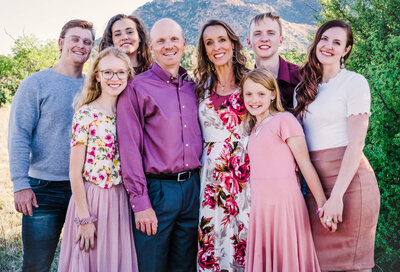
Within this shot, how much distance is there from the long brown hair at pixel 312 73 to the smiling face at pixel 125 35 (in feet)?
6.64

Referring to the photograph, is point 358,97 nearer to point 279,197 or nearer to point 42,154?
point 279,197

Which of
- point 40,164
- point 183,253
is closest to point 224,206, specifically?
point 183,253

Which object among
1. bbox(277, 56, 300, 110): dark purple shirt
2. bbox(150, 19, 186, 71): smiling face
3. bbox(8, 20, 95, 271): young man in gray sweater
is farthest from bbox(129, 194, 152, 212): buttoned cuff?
bbox(277, 56, 300, 110): dark purple shirt

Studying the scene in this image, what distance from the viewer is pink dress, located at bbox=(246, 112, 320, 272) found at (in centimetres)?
275

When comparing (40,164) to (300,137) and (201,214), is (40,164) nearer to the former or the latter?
(201,214)

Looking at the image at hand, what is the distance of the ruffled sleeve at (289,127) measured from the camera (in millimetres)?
2816

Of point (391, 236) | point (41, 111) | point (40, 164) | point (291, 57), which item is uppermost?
point (291, 57)

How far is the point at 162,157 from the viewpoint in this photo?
10.0ft

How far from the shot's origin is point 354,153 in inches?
103

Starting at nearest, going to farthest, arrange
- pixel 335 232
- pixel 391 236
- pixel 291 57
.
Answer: pixel 335 232, pixel 391 236, pixel 291 57

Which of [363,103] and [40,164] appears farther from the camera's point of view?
[40,164]

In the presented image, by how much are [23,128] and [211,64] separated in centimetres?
190

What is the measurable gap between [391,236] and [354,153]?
64.8 inches

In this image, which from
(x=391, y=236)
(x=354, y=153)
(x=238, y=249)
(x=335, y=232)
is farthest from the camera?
(x=391, y=236)
